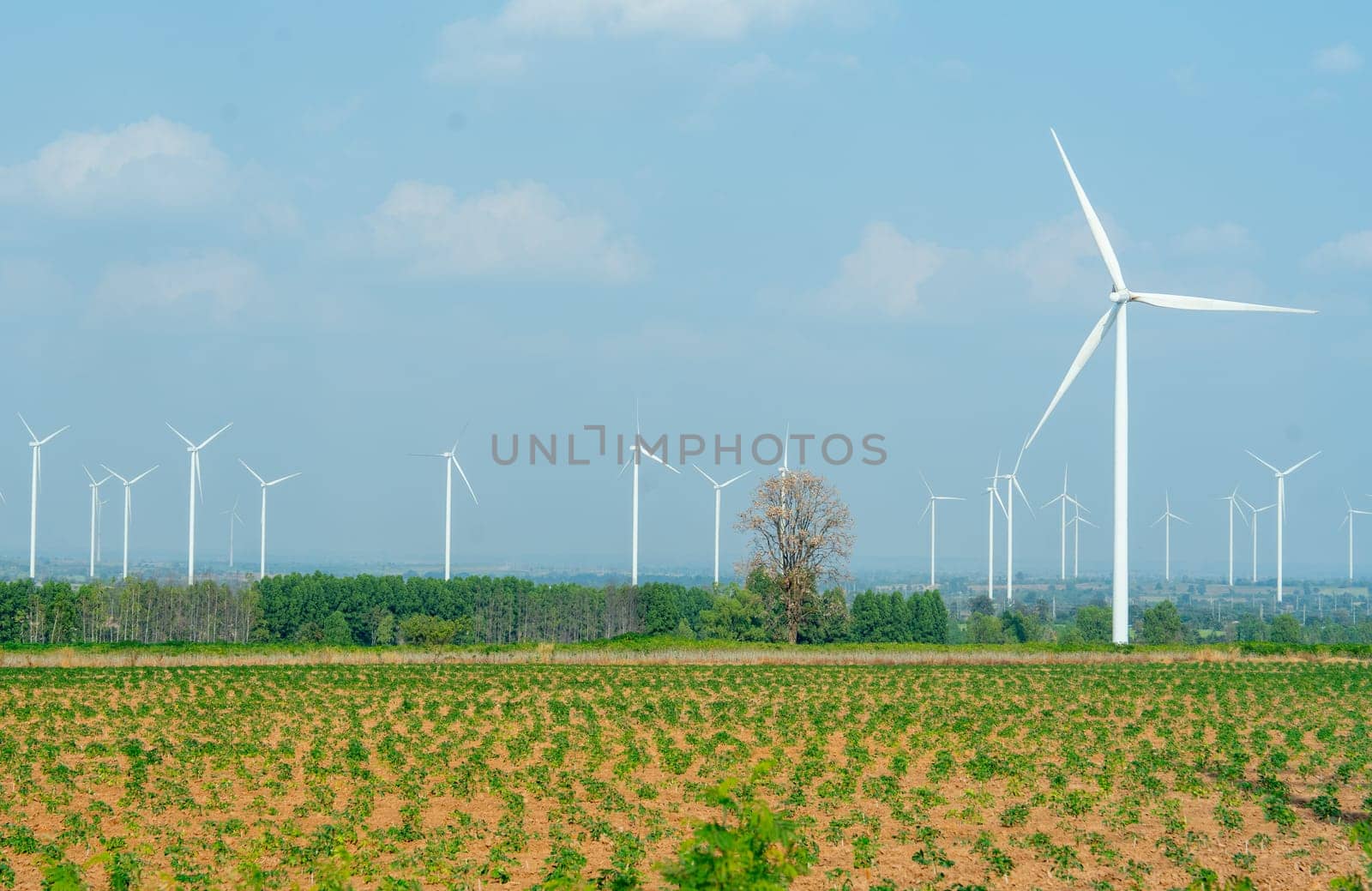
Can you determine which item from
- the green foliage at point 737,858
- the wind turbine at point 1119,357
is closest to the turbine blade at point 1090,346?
the wind turbine at point 1119,357

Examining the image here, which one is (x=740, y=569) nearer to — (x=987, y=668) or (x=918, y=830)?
(x=987, y=668)

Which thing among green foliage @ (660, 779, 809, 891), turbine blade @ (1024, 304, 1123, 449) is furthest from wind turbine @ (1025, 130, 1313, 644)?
green foliage @ (660, 779, 809, 891)

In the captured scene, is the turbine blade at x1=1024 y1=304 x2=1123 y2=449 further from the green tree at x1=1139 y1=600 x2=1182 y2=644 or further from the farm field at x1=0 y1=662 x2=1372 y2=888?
the green tree at x1=1139 y1=600 x2=1182 y2=644

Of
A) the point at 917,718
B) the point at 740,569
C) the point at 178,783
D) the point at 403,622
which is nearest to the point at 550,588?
the point at 403,622

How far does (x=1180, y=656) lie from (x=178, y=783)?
173 feet

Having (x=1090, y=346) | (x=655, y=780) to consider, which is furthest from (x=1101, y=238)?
(x=655, y=780)

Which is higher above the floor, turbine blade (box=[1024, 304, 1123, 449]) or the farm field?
turbine blade (box=[1024, 304, 1123, 449])

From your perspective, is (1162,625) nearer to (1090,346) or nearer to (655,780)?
(1090,346)

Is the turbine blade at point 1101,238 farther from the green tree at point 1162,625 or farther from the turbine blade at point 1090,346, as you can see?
the green tree at point 1162,625

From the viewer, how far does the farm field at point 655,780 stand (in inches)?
784

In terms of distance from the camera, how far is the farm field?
65.4ft

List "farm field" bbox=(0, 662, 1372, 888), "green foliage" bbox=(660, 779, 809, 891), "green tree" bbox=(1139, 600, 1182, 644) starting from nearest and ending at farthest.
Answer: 1. "green foliage" bbox=(660, 779, 809, 891)
2. "farm field" bbox=(0, 662, 1372, 888)
3. "green tree" bbox=(1139, 600, 1182, 644)

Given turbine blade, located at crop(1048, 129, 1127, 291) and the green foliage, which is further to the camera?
turbine blade, located at crop(1048, 129, 1127, 291)

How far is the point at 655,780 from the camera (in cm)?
2767
